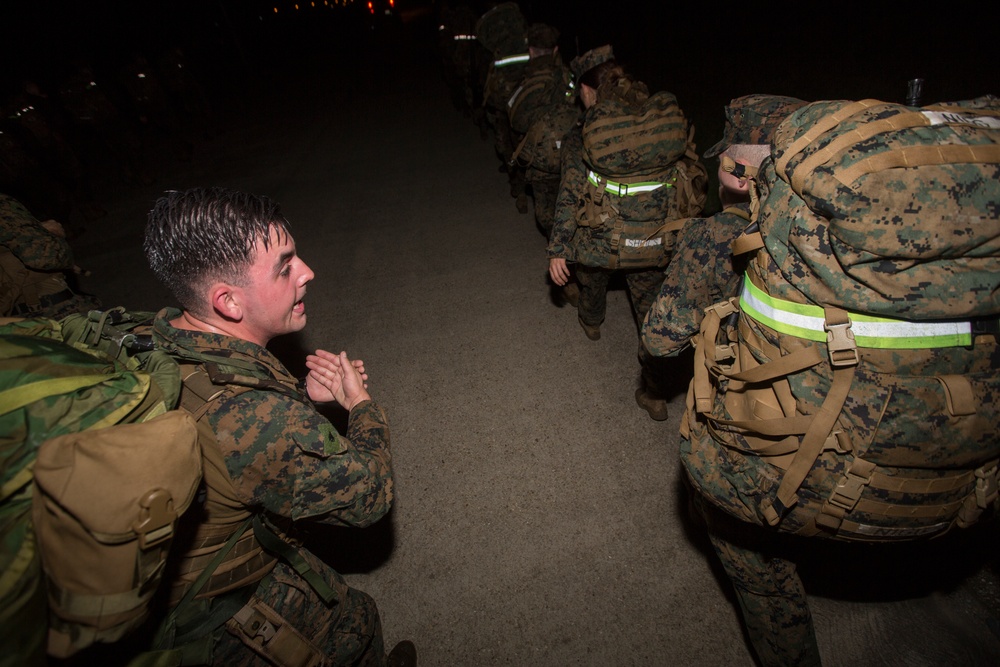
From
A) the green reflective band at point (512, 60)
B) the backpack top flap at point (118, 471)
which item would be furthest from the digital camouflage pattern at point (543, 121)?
the backpack top flap at point (118, 471)

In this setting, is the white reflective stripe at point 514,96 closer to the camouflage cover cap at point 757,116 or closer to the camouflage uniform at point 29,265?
the camouflage cover cap at point 757,116

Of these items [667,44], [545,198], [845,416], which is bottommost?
[545,198]

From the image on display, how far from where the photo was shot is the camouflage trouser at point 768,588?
5.75 feet

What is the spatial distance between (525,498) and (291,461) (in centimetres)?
190

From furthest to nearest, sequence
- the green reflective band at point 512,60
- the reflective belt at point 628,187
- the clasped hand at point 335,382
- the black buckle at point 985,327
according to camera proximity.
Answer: the green reflective band at point 512,60 < the reflective belt at point 628,187 < the clasped hand at point 335,382 < the black buckle at point 985,327

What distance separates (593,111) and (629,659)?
3247 mm

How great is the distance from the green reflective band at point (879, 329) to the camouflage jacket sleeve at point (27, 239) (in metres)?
5.24

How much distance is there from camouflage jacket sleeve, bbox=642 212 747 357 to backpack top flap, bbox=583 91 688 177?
86 cm

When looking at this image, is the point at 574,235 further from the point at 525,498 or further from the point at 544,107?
the point at 544,107

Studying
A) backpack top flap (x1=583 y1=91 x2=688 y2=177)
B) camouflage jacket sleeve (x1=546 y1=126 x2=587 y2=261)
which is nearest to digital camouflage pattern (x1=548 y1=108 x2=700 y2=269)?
camouflage jacket sleeve (x1=546 y1=126 x2=587 y2=261)

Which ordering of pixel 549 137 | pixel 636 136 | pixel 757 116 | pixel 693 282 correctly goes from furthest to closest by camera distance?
pixel 549 137
pixel 636 136
pixel 693 282
pixel 757 116

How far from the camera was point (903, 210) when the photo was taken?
104cm

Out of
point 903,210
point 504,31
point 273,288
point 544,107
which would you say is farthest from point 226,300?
point 504,31

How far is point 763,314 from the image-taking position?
135cm
